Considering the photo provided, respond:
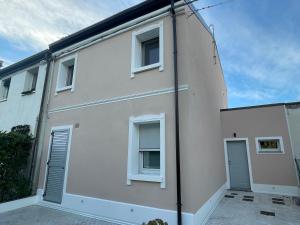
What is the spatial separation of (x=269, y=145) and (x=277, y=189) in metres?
2.00

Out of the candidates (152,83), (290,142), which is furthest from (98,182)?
(290,142)

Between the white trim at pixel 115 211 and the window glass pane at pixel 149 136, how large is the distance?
5.13 ft

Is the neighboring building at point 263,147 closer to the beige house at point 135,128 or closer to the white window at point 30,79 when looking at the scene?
the beige house at point 135,128

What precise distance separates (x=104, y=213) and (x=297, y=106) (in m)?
9.62

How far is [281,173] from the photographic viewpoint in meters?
7.91

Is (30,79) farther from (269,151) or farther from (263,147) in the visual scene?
(269,151)

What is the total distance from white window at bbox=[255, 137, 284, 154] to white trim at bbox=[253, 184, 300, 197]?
1.57m

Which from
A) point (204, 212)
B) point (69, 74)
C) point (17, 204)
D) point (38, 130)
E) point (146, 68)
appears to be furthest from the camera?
point (69, 74)

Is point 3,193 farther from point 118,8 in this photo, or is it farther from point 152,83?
point 118,8

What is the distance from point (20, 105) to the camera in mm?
8586

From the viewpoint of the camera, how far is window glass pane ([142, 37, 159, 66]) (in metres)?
5.74

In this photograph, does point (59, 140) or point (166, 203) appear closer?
point (166, 203)

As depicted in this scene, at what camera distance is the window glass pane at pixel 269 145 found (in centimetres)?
828

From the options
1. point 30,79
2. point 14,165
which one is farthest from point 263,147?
point 30,79
